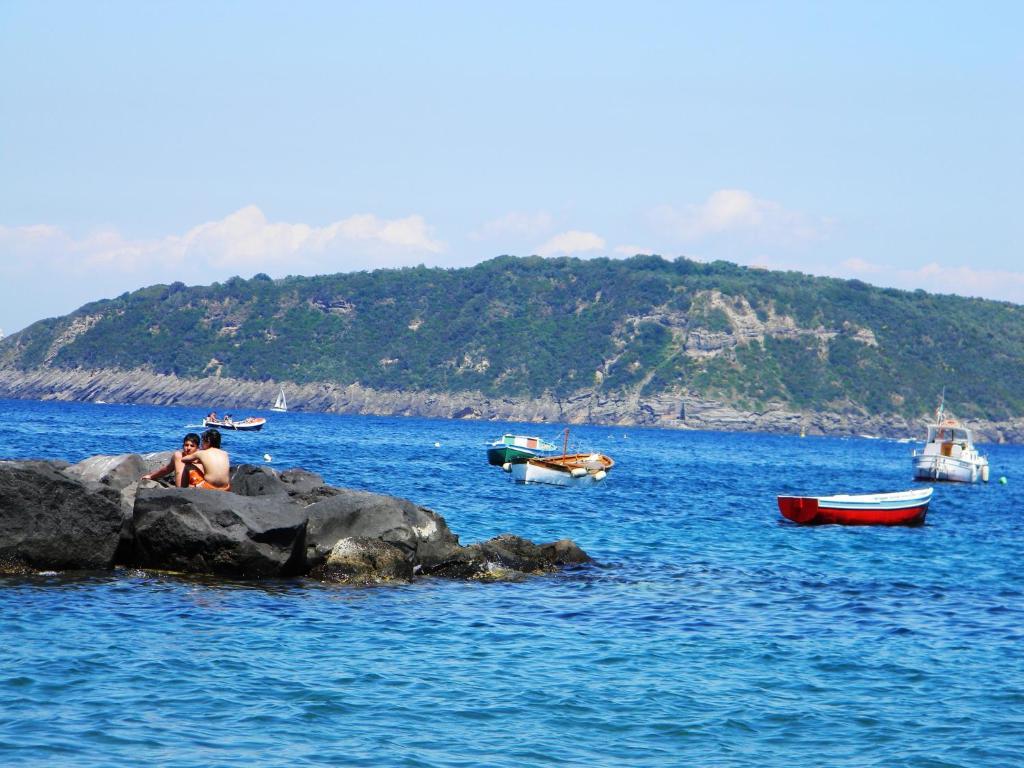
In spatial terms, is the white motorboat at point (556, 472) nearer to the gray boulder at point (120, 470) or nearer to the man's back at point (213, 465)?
the gray boulder at point (120, 470)

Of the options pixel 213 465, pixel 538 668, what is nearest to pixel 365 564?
pixel 213 465

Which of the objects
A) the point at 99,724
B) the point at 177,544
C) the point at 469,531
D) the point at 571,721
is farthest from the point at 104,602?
the point at 469,531

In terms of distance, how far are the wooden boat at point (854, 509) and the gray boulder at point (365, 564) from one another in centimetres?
1877

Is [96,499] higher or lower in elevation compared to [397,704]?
higher

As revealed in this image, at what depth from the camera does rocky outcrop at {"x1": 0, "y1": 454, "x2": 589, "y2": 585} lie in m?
18.3

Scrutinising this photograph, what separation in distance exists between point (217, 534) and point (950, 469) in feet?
196

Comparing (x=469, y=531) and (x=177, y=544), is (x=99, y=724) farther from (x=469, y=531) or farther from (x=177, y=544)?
(x=469, y=531)

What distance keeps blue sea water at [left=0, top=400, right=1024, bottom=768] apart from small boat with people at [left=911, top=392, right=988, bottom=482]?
46.3 meters

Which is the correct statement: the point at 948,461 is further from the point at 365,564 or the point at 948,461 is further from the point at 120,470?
the point at 120,470

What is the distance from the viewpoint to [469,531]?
1155 inches

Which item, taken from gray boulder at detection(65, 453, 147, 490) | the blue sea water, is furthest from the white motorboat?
gray boulder at detection(65, 453, 147, 490)

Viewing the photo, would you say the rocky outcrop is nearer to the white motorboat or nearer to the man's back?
the man's back

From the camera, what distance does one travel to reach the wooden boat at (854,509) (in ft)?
118

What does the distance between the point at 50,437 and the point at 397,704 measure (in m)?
63.4
